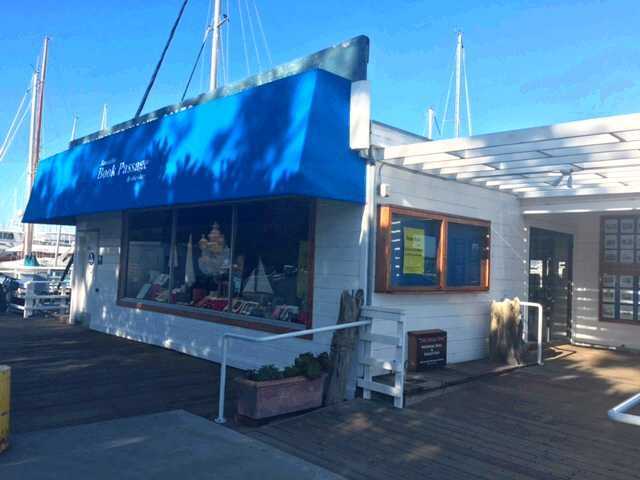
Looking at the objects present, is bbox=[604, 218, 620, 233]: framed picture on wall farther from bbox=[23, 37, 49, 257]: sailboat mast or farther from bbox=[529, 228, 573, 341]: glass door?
bbox=[23, 37, 49, 257]: sailboat mast

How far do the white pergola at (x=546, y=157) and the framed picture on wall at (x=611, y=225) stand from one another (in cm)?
265

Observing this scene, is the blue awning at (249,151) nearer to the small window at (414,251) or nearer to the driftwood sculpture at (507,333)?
the small window at (414,251)

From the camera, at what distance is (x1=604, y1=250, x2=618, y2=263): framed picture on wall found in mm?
10616

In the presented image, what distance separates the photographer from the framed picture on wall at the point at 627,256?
34.1 ft

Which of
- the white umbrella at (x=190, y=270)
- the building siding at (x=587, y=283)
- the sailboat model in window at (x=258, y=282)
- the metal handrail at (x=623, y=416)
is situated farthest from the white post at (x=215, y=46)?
the metal handrail at (x=623, y=416)

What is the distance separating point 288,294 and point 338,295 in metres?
1.10

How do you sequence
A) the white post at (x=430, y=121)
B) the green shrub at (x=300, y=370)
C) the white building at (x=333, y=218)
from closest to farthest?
the green shrub at (x=300, y=370) < the white building at (x=333, y=218) < the white post at (x=430, y=121)

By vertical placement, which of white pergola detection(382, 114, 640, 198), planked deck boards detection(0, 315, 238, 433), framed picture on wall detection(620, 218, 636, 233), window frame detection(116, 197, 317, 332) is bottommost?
planked deck boards detection(0, 315, 238, 433)

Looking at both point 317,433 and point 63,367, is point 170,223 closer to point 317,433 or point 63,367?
point 63,367

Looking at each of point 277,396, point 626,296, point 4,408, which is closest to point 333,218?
point 277,396

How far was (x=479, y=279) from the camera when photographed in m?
8.52

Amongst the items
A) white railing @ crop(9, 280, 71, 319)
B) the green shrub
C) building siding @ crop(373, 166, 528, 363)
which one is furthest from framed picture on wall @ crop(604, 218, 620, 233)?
white railing @ crop(9, 280, 71, 319)

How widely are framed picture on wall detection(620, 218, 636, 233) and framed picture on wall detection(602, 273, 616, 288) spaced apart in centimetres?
87

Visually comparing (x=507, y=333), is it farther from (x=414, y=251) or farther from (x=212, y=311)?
(x=212, y=311)
